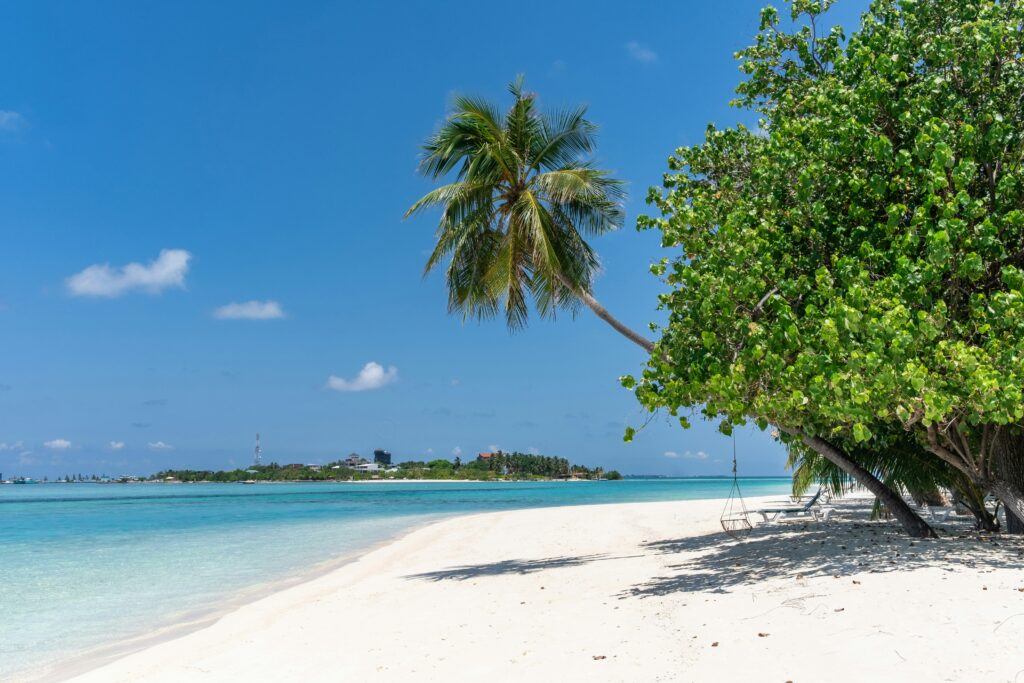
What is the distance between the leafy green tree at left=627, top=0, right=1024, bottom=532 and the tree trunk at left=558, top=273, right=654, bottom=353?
2.59 metres

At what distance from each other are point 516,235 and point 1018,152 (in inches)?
323

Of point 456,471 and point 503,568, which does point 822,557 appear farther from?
point 456,471

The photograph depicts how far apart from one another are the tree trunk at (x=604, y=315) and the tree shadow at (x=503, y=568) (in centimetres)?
396

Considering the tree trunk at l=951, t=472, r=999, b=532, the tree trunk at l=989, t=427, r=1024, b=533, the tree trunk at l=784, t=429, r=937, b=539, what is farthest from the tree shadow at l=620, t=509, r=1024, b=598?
the tree trunk at l=989, t=427, r=1024, b=533

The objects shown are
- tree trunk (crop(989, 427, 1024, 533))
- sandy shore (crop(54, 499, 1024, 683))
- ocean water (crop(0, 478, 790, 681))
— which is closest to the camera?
sandy shore (crop(54, 499, 1024, 683))

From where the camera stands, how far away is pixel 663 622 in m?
6.67

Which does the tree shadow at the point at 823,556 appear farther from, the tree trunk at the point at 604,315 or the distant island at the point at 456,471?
the distant island at the point at 456,471

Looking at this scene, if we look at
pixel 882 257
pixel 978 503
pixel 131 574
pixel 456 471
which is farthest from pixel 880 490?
pixel 456 471

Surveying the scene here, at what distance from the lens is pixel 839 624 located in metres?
5.68

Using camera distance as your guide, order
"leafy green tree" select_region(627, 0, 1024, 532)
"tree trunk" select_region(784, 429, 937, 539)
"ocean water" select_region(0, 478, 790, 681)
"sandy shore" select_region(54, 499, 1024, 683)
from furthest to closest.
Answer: "tree trunk" select_region(784, 429, 937, 539) → "ocean water" select_region(0, 478, 790, 681) → "leafy green tree" select_region(627, 0, 1024, 532) → "sandy shore" select_region(54, 499, 1024, 683)

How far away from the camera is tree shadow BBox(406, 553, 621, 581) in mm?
11570

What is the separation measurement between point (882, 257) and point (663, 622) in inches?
192

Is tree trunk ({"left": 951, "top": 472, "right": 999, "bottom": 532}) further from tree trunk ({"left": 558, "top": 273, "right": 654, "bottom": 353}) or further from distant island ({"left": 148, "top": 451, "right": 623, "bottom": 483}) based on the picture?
distant island ({"left": 148, "top": 451, "right": 623, "bottom": 483})

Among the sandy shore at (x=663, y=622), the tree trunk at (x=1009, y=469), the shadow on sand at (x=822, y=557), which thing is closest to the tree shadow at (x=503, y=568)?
the sandy shore at (x=663, y=622)
